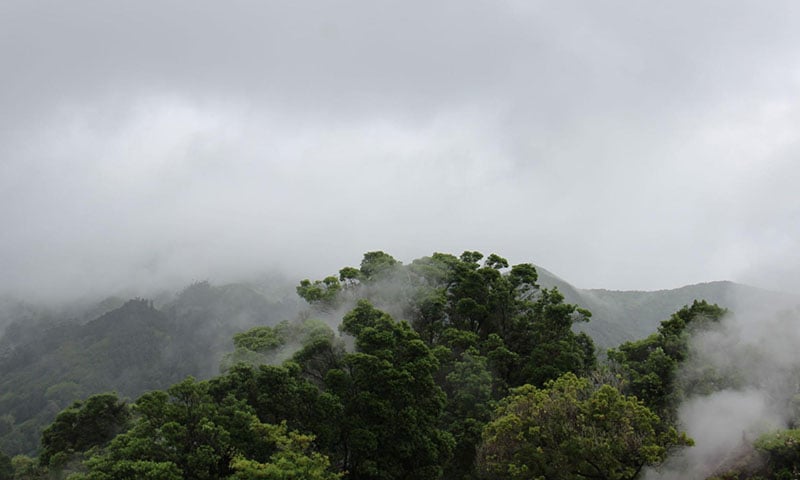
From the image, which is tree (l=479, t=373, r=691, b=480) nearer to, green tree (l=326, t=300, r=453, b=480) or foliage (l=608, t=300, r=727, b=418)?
green tree (l=326, t=300, r=453, b=480)

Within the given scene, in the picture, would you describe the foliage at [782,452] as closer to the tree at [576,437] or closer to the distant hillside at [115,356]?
the tree at [576,437]

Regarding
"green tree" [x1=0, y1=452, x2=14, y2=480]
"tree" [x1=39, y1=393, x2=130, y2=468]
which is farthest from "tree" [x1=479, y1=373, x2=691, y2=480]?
"green tree" [x1=0, y1=452, x2=14, y2=480]

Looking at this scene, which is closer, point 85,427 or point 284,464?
point 284,464

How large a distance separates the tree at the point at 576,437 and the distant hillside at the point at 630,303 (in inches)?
4664

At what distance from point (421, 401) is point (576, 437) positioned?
10.2 m

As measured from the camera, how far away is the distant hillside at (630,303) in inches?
5787

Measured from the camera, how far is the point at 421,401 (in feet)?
96.8

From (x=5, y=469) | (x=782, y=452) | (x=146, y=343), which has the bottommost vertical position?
(x=5, y=469)

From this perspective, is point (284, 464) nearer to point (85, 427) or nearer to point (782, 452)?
point (782, 452)

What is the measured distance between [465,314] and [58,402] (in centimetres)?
14171

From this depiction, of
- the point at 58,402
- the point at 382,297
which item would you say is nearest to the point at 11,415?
the point at 58,402

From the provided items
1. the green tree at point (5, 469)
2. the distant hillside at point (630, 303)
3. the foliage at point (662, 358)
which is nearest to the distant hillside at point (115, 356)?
the green tree at point (5, 469)

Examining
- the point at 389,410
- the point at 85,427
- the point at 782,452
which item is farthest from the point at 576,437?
Result: the point at 85,427

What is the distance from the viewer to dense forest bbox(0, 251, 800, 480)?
2105cm
